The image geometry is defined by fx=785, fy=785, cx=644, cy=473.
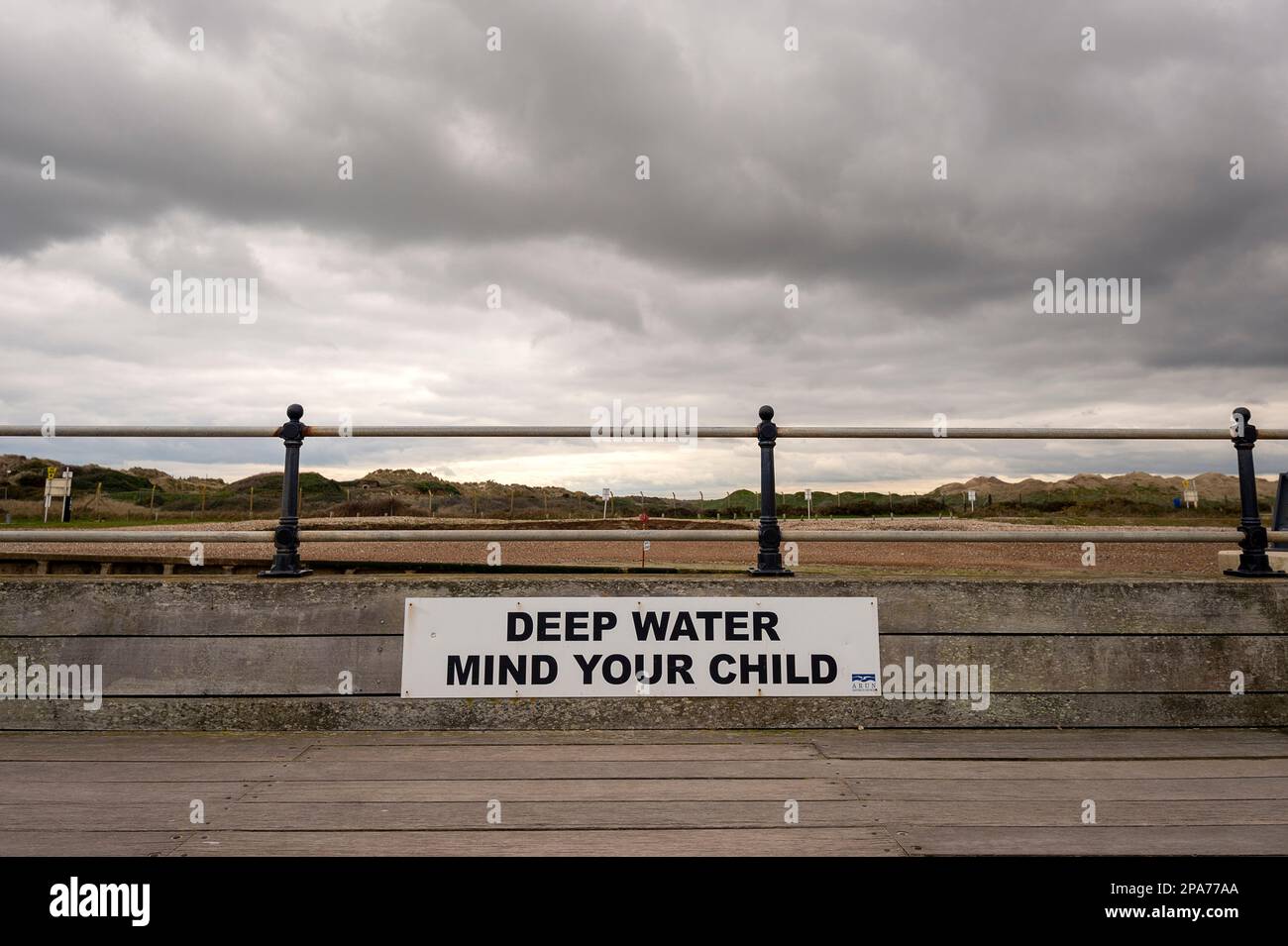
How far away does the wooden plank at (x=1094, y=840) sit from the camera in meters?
2.19

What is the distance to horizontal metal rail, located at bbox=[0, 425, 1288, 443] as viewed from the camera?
12.8 ft

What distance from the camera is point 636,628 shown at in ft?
12.1

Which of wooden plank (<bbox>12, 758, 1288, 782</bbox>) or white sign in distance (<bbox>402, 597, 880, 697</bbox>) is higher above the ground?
white sign in distance (<bbox>402, 597, 880, 697</bbox>)

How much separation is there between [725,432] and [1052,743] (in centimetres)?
200

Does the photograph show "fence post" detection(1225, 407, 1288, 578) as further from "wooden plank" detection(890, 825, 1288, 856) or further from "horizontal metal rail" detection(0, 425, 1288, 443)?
"wooden plank" detection(890, 825, 1288, 856)

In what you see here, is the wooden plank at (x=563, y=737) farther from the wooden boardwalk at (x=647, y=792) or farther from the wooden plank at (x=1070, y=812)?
the wooden plank at (x=1070, y=812)

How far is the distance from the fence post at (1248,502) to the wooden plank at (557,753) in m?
2.58

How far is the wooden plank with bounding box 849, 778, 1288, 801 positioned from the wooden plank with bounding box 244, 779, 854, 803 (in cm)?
18

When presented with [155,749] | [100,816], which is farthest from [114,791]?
[155,749]

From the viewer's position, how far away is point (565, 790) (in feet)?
8.86

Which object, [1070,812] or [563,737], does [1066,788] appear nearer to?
[1070,812]

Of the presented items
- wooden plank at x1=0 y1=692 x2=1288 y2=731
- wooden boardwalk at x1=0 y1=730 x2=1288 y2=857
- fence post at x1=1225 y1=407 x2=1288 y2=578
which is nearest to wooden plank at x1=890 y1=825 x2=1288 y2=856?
wooden boardwalk at x1=0 y1=730 x2=1288 y2=857

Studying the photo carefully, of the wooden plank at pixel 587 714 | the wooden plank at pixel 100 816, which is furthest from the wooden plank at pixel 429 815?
the wooden plank at pixel 587 714
